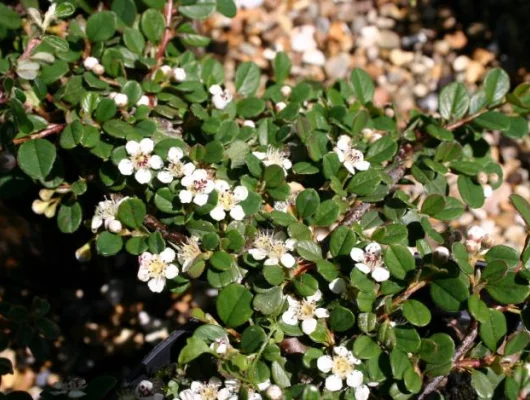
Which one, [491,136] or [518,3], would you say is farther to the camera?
[518,3]

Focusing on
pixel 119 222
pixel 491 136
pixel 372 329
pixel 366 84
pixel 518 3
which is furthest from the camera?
pixel 518 3

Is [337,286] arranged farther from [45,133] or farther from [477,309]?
[45,133]

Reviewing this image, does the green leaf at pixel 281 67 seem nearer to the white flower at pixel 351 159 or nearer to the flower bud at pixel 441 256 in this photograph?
the white flower at pixel 351 159

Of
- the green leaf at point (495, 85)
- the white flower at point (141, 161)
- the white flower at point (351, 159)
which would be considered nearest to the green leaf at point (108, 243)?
the white flower at point (141, 161)

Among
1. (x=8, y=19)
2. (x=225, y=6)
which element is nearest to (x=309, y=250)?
(x=225, y=6)

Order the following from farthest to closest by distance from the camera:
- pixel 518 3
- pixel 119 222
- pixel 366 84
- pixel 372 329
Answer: pixel 518 3
pixel 366 84
pixel 119 222
pixel 372 329

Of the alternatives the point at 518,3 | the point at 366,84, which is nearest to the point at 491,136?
the point at 518,3

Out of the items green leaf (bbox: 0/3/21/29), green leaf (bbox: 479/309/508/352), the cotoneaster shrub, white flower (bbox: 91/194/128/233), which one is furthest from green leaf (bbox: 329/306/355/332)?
green leaf (bbox: 0/3/21/29)

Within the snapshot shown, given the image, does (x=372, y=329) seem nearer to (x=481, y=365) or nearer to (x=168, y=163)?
(x=481, y=365)
